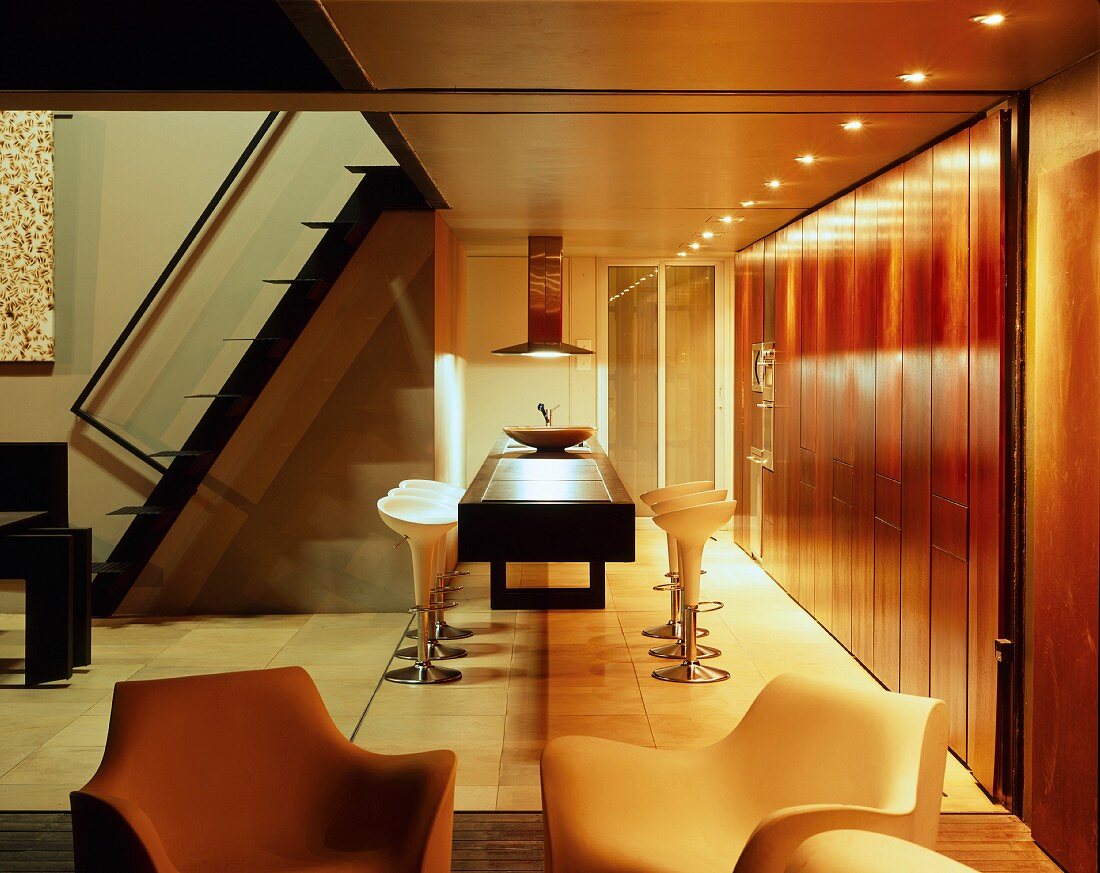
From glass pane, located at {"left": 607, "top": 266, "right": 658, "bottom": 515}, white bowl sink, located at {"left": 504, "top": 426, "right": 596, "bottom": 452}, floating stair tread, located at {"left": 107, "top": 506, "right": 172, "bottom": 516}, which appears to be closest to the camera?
floating stair tread, located at {"left": 107, "top": 506, "right": 172, "bottom": 516}

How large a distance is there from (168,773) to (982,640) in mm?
2815

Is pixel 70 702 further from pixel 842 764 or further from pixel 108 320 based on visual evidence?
pixel 842 764

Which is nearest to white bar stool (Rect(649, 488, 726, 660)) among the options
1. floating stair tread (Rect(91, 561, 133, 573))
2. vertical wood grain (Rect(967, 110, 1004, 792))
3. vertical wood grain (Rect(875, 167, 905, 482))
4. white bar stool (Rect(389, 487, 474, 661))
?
vertical wood grain (Rect(875, 167, 905, 482))

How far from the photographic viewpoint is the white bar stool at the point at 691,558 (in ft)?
16.9

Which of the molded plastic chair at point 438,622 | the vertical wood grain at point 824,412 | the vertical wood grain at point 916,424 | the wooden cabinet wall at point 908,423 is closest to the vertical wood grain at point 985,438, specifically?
the wooden cabinet wall at point 908,423

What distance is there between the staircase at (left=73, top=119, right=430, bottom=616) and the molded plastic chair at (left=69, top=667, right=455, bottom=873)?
406cm

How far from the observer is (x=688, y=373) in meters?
10.1

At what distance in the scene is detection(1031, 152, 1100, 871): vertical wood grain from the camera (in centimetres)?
312

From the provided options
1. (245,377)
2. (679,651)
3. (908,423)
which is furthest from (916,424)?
(245,377)

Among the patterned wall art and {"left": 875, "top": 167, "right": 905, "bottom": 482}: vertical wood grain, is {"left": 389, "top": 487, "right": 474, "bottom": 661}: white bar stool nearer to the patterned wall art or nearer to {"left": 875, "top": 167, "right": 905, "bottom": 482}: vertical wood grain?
{"left": 875, "top": 167, "right": 905, "bottom": 482}: vertical wood grain

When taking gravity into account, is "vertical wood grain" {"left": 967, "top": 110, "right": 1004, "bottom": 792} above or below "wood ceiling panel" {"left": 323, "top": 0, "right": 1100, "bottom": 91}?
below

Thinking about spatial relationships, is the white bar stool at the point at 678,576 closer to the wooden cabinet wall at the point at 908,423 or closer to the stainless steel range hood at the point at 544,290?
the wooden cabinet wall at the point at 908,423

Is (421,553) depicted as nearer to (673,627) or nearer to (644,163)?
(673,627)

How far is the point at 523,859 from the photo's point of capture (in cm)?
331
